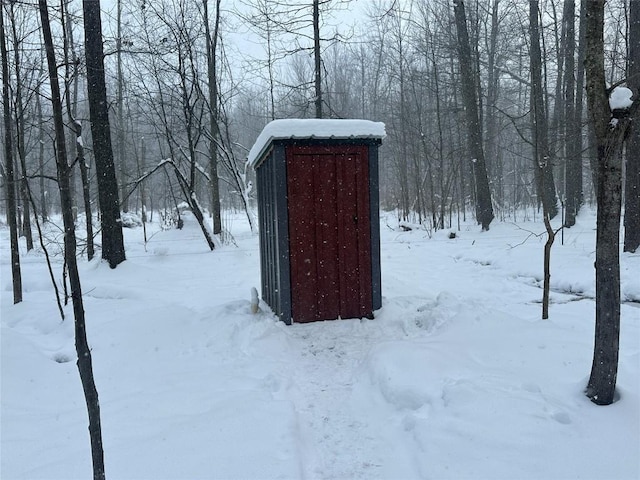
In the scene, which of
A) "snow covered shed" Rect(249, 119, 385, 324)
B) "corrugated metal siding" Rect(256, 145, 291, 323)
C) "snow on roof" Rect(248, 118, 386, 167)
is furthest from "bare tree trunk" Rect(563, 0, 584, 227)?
"corrugated metal siding" Rect(256, 145, 291, 323)

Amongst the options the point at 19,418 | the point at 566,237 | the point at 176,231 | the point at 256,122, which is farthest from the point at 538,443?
the point at 256,122

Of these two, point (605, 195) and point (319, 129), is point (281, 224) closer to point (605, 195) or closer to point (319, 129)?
point (319, 129)

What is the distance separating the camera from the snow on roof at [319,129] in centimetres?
464

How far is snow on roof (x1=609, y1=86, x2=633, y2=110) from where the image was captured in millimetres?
2279

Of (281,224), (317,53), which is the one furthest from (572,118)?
(281,224)

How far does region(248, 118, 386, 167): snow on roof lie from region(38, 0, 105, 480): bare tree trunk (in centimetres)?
280

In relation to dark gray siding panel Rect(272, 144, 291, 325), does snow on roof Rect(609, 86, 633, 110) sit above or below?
above

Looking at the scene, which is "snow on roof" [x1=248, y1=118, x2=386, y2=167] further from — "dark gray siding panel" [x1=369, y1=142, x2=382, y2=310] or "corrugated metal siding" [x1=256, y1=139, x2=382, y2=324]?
"dark gray siding panel" [x1=369, y1=142, x2=382, y2=310]

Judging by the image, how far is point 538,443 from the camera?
235 cm

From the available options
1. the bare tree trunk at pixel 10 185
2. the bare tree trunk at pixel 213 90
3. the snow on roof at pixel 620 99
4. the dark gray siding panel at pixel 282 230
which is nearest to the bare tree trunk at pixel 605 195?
the snow on roof at pixel 620 99

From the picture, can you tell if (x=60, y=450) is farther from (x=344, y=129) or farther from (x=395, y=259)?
(x=395, y=259)

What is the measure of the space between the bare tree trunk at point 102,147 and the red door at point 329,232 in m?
4.90

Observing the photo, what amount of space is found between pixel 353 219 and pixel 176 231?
1335 centimetres

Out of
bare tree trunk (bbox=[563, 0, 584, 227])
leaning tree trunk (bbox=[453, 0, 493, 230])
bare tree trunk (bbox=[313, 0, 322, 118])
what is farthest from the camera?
leaning tree trunk (bbox=[453, 0, 493, 230])
